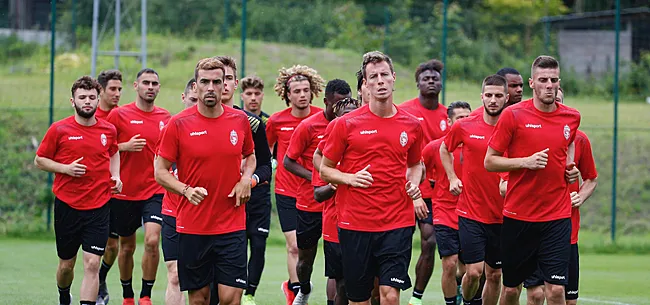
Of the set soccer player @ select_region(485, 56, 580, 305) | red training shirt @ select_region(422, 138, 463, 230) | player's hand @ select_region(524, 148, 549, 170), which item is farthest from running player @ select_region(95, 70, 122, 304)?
player's hand @ select_region(524, 148, 549, 170)

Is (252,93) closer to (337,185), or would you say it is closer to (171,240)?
(171,240)

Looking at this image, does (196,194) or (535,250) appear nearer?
(196,194)

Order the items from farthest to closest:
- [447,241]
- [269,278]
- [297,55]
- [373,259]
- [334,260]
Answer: [297,55], [269,278], [447,241], [334,260], [373,259]

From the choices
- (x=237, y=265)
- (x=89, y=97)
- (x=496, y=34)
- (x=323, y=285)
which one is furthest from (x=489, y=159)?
(x=496, y=34)

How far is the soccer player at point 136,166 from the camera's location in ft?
37.4

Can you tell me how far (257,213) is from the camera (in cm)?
1139

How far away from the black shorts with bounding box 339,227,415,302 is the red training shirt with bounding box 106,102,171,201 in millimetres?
3989

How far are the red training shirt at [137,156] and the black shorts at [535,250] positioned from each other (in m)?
4.46

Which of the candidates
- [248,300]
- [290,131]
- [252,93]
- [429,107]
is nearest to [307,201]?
[290,131]

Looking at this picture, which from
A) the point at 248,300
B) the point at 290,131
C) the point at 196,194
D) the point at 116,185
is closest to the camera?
the point at 196,194

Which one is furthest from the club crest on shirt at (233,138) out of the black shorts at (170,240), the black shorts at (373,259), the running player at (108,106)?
the running player at (108,106)

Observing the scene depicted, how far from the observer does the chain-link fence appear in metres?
20.5

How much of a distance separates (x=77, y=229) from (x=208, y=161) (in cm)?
285

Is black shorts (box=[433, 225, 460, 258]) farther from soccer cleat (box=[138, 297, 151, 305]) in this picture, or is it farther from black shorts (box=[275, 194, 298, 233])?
soccer cleat (box=[138, 297, 151, 305])
